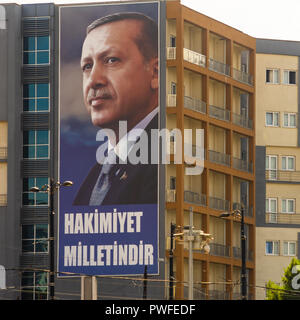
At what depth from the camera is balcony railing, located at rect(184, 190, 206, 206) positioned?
92250mm

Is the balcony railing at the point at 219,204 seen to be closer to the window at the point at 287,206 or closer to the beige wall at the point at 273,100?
the window at the point at 287,206

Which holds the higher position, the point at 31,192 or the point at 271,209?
the point at 31,192

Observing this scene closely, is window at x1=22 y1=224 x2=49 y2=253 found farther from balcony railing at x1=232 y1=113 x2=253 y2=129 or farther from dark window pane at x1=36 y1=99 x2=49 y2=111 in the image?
balcony railing at x1=232 y1=113 x2=253 y2=129

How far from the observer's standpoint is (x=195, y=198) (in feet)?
305

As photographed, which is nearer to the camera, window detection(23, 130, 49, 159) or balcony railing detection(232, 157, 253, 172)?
window detection(23, 130, 49, 159)

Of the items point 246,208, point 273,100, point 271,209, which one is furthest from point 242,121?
point 271,209

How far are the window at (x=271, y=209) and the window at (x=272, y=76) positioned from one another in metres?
10.0

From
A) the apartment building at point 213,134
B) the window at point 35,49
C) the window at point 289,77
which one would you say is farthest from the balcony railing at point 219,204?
the window at point 35,49

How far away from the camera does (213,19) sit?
9538cm

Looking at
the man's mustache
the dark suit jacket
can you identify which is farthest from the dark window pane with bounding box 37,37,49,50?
the dark suit jacket

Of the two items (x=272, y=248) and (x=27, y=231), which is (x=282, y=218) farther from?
(x=27, y=231)

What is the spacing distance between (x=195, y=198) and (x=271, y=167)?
34.6ft

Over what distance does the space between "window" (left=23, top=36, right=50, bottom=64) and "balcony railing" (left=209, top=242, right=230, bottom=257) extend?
19865 millimetres
